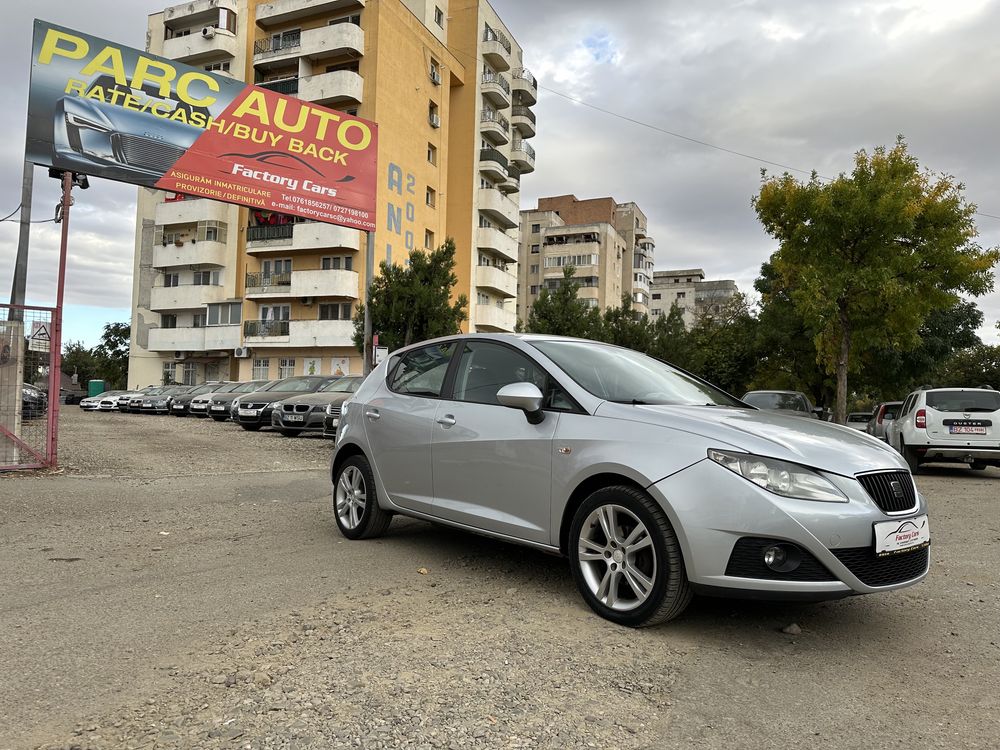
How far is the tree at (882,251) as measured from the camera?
17.0 meters

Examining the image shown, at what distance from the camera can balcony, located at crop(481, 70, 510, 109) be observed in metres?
48.6

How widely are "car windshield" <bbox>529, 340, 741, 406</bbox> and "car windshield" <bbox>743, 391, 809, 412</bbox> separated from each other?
471 inches

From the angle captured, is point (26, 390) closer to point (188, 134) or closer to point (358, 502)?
point (358, 502)

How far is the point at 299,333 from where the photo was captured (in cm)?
4131

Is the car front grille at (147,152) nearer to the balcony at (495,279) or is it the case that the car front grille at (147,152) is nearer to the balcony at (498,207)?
the balcony at (495,279)

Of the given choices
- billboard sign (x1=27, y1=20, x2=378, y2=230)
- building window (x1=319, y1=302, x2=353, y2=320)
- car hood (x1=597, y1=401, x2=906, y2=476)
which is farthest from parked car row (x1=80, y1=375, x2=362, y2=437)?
building window (x1=319, y1=302, x2=353, y2=320)

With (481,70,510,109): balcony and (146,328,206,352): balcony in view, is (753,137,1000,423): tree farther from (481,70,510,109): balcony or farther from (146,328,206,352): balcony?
(146,328,206,352): balcony

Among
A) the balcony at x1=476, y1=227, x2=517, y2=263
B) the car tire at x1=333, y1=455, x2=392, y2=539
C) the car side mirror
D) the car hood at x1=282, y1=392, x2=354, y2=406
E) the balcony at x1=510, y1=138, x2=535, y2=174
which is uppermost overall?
the balcony at x1=510, y1=138, x2=535, y2=174

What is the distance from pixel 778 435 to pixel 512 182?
49.5m

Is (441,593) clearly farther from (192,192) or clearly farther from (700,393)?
(192,192)

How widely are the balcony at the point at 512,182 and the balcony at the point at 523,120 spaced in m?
3.07

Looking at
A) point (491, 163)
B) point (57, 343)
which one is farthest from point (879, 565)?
point (491, 163)

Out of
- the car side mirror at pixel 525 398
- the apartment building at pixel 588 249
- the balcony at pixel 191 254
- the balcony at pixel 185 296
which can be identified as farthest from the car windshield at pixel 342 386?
the apartment building at pixel 588 249

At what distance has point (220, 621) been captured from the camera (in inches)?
155
